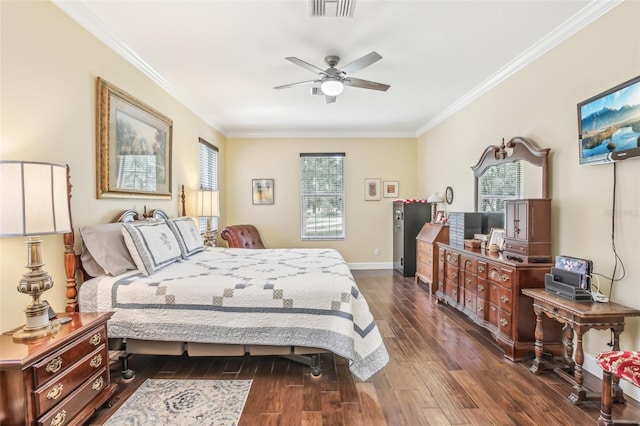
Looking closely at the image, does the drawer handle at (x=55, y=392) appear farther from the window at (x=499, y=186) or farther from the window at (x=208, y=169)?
the window at (x=499, y=186)

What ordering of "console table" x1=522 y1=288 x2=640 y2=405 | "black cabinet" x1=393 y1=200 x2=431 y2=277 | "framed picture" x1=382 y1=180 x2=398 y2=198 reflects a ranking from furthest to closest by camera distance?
"framed picture" x1=382 y1=180 x2=398 y2=198 < "black cabinet" x1=393 y1=200 x2=431 y2=277 < "console table" x1=522 y1=288 x2=640 y2=405

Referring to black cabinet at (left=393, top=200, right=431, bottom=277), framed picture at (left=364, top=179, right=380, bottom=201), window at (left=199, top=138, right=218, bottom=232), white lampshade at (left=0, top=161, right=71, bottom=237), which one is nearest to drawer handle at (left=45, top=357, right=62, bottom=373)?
white lampshade at (left=0, top=161, right=71, bottom=237)

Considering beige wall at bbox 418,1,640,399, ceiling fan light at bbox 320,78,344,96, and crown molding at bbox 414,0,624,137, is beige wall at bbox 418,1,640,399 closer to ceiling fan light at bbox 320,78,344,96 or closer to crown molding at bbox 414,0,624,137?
crown molding at bbox 414,0,624,137

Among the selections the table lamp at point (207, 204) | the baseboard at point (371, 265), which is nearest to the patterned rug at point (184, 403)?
the table lamp at point (207, 204)

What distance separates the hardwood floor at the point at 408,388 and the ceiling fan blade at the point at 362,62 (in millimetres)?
2503

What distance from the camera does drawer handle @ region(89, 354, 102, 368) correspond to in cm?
178

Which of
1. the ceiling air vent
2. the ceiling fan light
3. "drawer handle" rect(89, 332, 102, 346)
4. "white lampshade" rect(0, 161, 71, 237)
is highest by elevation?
the ceiling air vent

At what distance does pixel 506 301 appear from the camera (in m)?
2.60

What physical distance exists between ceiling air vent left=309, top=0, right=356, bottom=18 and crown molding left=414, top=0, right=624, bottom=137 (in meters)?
1.76

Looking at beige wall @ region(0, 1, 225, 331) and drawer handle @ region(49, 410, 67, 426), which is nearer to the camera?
drawer handle @ region(49, 410, 67, 426)

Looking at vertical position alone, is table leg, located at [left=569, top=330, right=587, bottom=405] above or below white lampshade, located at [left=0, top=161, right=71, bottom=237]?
below

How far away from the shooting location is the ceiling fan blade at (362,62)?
2410 mm

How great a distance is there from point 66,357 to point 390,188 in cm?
537

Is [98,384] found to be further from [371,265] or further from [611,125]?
[371,265]
